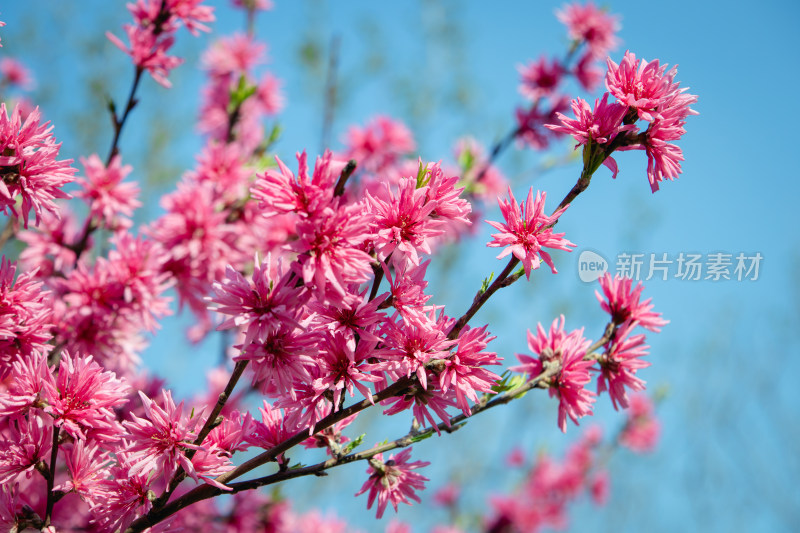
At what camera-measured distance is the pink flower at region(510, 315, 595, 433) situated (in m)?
1.91

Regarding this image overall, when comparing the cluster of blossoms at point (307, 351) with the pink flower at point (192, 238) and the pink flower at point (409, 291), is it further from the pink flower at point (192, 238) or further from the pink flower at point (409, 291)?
the pink flower at point (192, 238)

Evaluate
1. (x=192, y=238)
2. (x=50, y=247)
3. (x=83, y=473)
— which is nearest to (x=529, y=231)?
(x=83, y=473)

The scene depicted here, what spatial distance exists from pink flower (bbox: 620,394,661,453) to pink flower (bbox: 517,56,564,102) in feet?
11.2

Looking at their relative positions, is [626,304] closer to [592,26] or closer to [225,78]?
[592,26]

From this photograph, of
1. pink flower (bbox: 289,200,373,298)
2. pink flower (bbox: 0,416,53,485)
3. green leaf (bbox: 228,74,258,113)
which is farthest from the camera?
green leaf (bbox: 228,74,258,113)

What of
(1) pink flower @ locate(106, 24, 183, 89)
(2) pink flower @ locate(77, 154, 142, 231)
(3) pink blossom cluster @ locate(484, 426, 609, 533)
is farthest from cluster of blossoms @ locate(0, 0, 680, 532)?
(3) pink blossom cluster @ locate(484, 426, 609, 533)

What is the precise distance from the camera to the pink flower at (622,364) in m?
2.02

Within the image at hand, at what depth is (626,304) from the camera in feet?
6.91

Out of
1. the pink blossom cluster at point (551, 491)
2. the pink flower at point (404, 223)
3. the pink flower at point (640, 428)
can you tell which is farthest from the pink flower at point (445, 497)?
the pink flower at point (404, 223)

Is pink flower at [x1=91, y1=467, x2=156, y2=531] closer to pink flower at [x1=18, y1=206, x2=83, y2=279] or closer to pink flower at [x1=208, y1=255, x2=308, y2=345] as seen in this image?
pink flower at [x1=208, y1=255, x2=308, y2=345]

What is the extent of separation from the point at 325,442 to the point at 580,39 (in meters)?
3.67

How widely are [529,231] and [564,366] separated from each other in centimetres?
57

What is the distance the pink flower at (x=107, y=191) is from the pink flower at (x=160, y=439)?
1.63 meters

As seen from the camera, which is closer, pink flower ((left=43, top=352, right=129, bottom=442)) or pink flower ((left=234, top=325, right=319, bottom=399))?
pink flower ((left=234, top=325, right=319, bottom=399))
